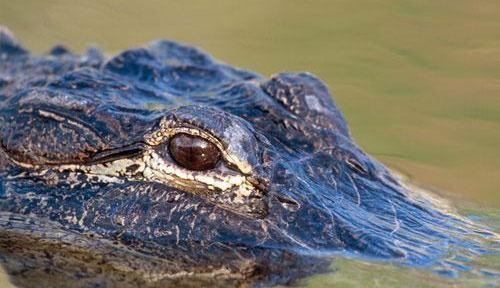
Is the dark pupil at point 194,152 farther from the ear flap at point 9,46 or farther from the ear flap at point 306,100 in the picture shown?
the ear flap at point 9,46

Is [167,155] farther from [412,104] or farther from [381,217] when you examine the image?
[412,104]

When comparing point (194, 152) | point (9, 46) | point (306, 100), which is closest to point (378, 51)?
point (9, 46)

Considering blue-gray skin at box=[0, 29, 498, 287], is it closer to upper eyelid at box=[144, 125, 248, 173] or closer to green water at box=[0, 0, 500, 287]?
upper eyelid at box=[144, 125, 248, 173]

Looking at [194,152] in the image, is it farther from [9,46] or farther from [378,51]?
[378,51]

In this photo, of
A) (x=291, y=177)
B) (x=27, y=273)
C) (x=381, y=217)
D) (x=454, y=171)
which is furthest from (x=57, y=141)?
(x=454, y=171)

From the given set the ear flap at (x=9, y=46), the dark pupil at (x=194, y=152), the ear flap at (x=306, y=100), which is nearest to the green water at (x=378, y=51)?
the ear flap at (x=306, y=100)

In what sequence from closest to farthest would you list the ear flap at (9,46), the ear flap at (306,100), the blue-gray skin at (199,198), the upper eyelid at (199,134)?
the blue-gray skin at (199,198) < the upper eyelid at (199,134) < the ear flap at (306,100) < the ear flap at (9,46)

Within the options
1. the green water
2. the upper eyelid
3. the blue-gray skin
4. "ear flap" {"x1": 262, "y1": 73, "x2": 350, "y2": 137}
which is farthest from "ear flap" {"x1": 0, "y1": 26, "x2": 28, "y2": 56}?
the upper eyelid
